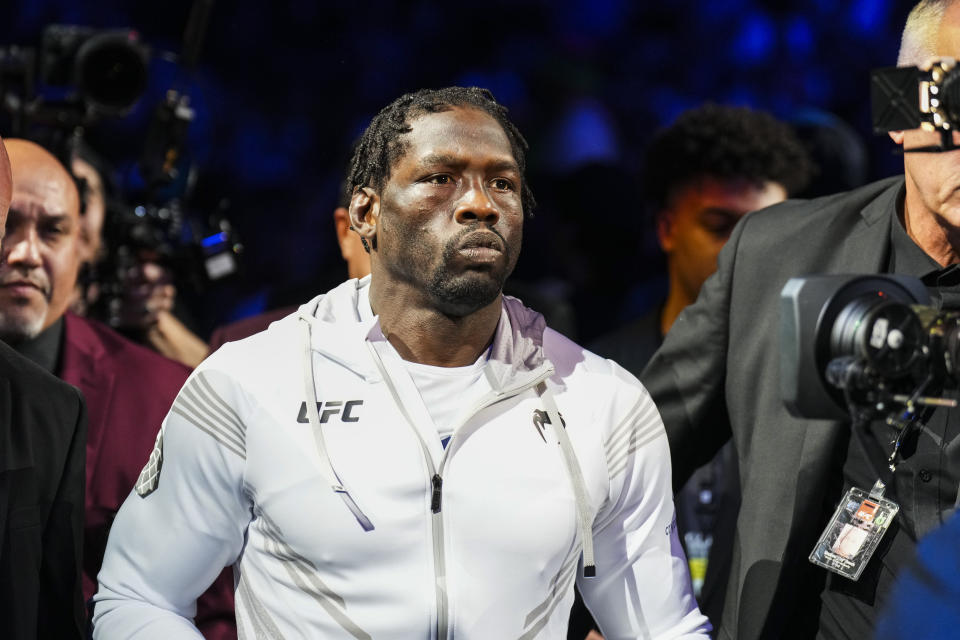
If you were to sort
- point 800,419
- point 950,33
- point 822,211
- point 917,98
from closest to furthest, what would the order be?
1. point 917,98
2. point 800,419
3. point 950,33
4. point 822,211

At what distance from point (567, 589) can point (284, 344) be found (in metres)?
0.66

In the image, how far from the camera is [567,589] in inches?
89.8

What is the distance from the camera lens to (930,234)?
2.54 m

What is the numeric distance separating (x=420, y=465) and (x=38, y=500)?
802 mm

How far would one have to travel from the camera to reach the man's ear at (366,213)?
8.04 feet

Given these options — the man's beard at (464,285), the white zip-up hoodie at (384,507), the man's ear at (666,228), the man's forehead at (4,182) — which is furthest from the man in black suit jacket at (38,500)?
the man's ear at (666,228)

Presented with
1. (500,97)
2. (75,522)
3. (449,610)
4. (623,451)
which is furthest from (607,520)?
(500,97)

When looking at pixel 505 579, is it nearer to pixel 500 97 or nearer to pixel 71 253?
pixel 71 253

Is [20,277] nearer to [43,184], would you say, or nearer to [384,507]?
[43,184]

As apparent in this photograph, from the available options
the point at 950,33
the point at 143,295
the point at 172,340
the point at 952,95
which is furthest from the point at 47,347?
the point at 952,95

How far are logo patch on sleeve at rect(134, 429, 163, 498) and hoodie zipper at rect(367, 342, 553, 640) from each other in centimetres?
41

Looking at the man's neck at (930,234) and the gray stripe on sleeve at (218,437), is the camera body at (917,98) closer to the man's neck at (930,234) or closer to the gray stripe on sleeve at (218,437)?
the man's neck at (930,234)

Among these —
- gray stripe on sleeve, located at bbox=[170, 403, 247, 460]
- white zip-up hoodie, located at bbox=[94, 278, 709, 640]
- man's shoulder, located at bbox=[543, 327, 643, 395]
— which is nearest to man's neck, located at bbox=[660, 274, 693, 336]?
man's shoulder, located at bbox=[543, 327, 643, 395]

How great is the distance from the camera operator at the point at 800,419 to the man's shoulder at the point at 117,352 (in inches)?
55.2
